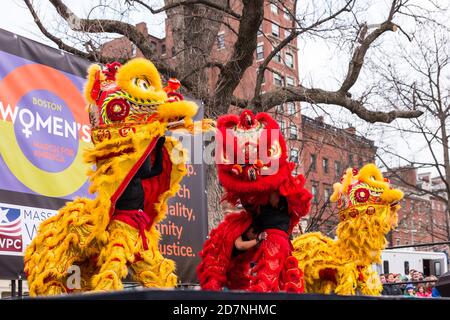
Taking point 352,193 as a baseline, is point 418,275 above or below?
below

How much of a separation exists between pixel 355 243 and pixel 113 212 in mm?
2248

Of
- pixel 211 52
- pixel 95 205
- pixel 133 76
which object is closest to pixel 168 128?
pixel 133 76

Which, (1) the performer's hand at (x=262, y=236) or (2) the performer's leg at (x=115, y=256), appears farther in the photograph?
(1) the performer's hand at (x=262, y=236)

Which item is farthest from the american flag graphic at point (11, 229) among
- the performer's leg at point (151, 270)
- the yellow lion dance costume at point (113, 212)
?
the performer's leg at point (151, 270)

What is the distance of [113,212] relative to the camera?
3.60 m

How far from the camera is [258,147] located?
12.5ft

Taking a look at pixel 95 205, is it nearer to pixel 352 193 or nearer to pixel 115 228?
pixel 115 228

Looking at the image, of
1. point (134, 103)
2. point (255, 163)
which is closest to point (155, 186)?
point (134, 103)

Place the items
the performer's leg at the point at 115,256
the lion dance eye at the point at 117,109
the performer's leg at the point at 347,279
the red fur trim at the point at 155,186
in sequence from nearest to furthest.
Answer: the performer's leg at the point at 115,256 < the lion dance eye at the point at 117,109 < the red fur trim at the point at 155,186 < the performer's leg at the point at 347,279

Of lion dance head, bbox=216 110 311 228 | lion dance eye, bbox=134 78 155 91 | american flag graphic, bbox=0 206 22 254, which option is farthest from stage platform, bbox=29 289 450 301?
american flag graphic, bbox=0 206 22 254

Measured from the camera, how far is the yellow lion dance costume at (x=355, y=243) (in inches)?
195

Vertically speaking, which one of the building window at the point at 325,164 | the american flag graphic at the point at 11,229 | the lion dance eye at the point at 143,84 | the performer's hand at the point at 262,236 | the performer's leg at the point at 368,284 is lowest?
the performer's leg at the point at 368,284

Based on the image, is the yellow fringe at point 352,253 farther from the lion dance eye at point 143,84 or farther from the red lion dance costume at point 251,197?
the lion dance eye at point 143,84
